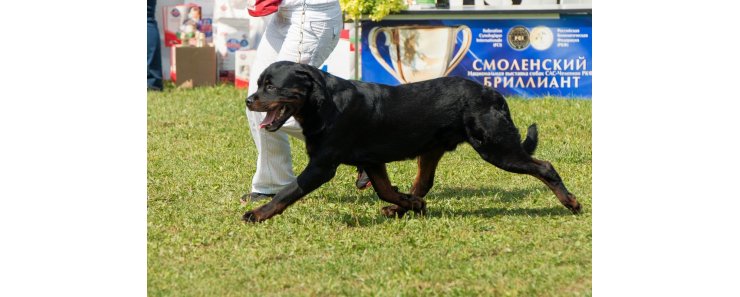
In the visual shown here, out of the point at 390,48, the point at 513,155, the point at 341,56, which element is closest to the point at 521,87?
the point at 390,48

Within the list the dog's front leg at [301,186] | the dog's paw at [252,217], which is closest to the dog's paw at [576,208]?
the dog's front leg at [301,186]

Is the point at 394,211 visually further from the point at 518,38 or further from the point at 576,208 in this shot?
the point at 518,38

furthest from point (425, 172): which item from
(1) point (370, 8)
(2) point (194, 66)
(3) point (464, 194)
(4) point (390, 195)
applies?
(2) point (194, 66)

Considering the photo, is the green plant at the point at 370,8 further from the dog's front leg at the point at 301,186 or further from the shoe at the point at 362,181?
the dog's front leg at the point at 301,186

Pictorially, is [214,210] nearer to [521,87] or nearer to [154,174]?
[154,174]

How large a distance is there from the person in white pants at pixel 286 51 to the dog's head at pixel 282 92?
0.68 metres

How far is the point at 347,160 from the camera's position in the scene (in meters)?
6.10

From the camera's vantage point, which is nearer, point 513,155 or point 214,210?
point 513,155

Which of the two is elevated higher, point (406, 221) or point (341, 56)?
point (341, 56)

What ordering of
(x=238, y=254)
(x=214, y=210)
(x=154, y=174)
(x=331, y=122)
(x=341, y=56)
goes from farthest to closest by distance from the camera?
1. (x=341, y=56)
2. (x=154, y=174)
3. (x=214, y=210)
4. (x=331, y=122)
5. (x=238, y=254)

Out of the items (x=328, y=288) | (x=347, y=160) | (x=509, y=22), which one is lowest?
(x=328, y=288)

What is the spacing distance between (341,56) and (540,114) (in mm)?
3703

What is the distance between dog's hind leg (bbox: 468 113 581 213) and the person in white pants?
3.76 ft

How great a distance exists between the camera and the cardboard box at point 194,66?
14.2 metres
